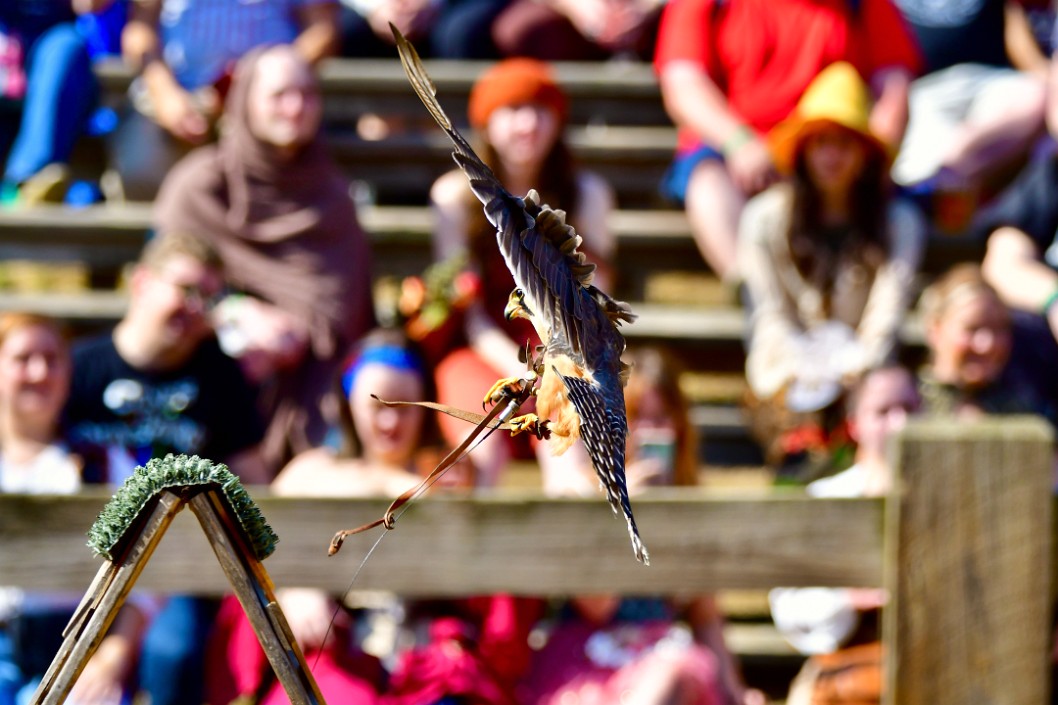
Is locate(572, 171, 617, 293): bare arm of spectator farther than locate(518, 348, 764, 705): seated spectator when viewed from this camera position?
Yes

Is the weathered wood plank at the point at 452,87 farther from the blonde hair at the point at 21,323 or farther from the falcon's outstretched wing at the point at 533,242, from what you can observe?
the falcon's outstretched wing at the point at 533,242

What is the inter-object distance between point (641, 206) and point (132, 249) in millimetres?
1653

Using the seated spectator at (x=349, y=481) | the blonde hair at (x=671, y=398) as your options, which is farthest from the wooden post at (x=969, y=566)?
the seated spectator at (x=349, y=481)

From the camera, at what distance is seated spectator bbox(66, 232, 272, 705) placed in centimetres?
300

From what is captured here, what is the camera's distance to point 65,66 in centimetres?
414

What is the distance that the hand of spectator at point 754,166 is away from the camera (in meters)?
3.86

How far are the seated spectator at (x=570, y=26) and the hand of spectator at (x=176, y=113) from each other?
1019mm

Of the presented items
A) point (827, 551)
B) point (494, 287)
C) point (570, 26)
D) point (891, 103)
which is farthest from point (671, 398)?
point (570, 26)

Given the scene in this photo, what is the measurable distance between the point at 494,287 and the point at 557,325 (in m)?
2.23

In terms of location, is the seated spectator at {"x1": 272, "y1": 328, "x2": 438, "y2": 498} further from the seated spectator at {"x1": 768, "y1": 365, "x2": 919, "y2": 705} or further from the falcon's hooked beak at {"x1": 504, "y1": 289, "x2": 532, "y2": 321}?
the falcon's hooked beak at {"x1": 504, "y1": 289, "x2": 532, "y2": 321}

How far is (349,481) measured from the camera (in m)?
2.82

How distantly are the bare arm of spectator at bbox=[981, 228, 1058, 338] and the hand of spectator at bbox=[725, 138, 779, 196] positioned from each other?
25.3 inches

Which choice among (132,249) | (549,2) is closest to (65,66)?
(132,249)

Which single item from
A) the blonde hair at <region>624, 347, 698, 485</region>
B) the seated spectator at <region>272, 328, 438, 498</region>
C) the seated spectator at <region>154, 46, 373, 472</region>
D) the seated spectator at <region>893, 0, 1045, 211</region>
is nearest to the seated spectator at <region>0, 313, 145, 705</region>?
the seated spectator at <region>272, 328, 438, 498</region>
